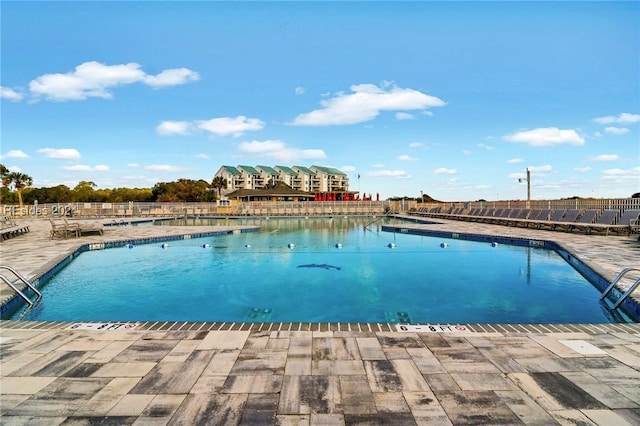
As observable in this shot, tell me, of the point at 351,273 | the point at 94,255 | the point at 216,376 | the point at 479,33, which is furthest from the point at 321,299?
the point at 479,33

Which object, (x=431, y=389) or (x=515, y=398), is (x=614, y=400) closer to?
(x=515, y=398)

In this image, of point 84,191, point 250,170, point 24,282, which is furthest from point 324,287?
point 250,170

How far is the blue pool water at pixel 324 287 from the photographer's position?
19.6 feet

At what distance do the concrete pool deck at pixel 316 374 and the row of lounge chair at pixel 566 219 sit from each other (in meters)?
11.6

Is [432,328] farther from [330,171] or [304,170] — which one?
[330,171]

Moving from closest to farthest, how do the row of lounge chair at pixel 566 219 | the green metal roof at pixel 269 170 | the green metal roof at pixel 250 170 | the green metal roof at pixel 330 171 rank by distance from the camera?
the row of lounge chair at pixel 566 219 → the green metal roof at pixel 250 170 → the green metal roof at pixel 269 170 → the green metal roof at pixel 330 171

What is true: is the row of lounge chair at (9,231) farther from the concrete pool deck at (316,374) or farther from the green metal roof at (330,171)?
the green metal roof at (330,171)

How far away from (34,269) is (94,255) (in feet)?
12.5

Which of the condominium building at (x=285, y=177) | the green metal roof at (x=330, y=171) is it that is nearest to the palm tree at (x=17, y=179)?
the condominium building at (x=285, y=177)

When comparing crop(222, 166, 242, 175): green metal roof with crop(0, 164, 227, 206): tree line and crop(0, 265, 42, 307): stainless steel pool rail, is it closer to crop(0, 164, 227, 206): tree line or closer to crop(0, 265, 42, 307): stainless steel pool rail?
crop(0, 164, 227, 206): tree line

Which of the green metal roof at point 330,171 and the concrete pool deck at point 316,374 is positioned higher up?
the green metal roof at point 330,171

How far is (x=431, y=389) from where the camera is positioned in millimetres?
2773

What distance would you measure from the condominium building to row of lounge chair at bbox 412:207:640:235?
188 feet

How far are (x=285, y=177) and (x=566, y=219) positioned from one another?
76.1 m
